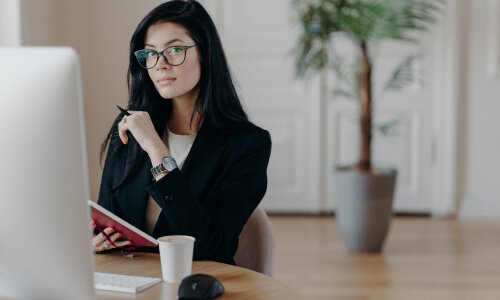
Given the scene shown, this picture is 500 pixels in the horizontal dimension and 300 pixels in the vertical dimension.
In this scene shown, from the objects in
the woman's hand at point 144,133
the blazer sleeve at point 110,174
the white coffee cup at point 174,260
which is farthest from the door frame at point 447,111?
the white coffee cup at point 174,260

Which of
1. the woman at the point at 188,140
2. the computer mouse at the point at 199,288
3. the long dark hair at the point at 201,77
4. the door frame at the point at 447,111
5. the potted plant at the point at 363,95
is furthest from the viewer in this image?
the door frame at the point at 447,111

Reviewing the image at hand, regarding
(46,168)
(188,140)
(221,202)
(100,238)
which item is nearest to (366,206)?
(188,140)

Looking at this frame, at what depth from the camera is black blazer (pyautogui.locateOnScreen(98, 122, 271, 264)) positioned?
1.58m

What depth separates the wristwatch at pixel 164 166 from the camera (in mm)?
1594

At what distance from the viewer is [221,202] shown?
1661 millimetres

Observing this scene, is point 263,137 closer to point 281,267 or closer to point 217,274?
point 217,274

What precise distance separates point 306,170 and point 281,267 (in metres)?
1.47

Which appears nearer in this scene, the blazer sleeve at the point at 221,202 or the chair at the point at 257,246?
the blazer sleeve at the point at 221,202

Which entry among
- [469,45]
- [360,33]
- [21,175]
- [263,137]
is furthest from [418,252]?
[21,175]

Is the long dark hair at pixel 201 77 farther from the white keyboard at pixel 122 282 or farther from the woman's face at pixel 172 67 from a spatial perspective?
the white keyboard at pixel 122 282

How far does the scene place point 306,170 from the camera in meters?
5.25

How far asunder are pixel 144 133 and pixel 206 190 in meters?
0.21

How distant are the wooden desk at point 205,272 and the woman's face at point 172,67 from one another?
37 centimetres

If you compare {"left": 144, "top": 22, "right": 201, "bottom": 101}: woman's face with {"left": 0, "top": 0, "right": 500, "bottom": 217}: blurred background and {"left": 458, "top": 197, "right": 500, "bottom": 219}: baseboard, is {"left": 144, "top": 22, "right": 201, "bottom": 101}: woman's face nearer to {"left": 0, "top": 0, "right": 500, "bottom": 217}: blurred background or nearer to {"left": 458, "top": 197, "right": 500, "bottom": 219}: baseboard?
{"left": 0, "top": 0, "right": 500, "bottom": 217}: blurred background
